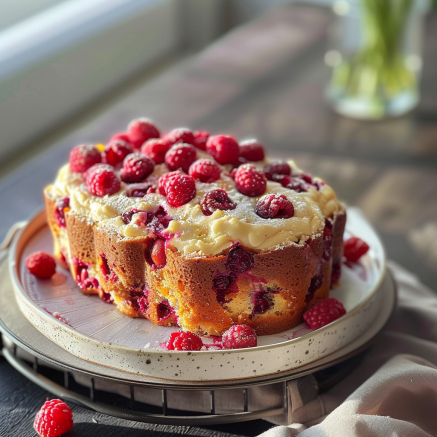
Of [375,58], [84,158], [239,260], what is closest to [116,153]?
[84,158]

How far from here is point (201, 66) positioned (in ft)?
9.44

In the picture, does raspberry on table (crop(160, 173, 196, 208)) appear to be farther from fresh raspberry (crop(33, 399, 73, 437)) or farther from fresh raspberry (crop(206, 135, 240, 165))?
fresh raspberry (crop(33, 399, 73, 437))

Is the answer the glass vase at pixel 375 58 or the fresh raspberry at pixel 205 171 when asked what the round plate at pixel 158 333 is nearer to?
the fresh raspberry at pixel 205 171

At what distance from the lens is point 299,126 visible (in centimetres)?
253

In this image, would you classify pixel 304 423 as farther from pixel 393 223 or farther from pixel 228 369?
pixel 393 223

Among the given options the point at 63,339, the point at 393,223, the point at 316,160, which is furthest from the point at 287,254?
the point at 316,160

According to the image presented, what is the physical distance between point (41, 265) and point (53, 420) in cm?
37

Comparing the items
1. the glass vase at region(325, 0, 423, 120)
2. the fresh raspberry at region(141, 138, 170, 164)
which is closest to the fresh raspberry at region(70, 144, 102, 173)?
the fresh raspberry at region(141, 138, 170, 164)

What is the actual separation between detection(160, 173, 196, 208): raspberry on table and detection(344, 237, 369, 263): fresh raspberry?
0.41 m

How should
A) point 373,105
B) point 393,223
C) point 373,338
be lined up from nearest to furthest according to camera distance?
point 373,338
point 393,223
point 373,105

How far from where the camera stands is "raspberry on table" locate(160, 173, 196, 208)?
46.8 inches

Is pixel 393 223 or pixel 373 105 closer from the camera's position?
pixel 393 223

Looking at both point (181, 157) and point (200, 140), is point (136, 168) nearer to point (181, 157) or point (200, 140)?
point (181, 157)

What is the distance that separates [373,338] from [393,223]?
0.87 m
